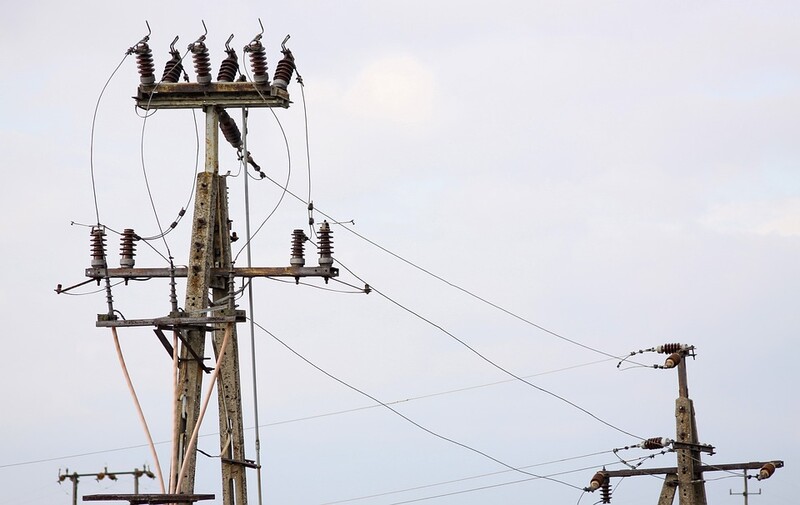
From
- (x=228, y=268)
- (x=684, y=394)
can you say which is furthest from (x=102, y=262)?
(x=684, y=394)

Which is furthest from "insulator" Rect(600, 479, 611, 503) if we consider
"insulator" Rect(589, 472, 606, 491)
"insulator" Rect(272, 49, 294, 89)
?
"insulator" Rect(272, 49, 294, 89)

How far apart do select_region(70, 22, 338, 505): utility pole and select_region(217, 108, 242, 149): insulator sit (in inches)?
Result: 1.9

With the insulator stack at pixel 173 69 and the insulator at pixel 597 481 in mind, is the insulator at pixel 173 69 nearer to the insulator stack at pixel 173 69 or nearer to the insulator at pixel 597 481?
the insulator stack at pixel 173 69

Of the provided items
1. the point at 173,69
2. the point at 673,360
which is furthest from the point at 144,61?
the point at 673,360

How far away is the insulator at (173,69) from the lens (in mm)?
22344

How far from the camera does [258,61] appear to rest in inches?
871

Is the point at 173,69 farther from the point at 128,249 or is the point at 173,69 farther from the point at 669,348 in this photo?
the point at 669,348

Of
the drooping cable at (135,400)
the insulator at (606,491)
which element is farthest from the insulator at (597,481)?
the drooping cable at (135,400)

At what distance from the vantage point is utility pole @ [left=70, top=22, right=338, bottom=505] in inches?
843

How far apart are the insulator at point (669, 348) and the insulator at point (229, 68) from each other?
37.6 feet

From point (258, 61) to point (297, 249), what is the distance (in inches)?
115

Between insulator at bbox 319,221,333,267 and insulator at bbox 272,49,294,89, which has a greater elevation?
insulator at bbox 272,49,294,89

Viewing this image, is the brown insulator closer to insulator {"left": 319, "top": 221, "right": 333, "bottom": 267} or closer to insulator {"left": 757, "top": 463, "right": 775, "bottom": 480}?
insulator {"left": 319, "top": 221, "right": 333, "bottom": 267}

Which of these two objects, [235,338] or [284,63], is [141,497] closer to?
[235,338]
